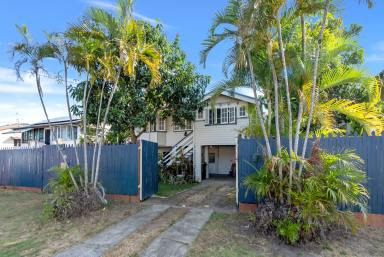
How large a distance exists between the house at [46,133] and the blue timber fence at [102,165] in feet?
49.0

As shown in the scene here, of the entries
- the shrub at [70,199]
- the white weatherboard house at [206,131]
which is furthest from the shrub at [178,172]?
the shrub at [70,199]

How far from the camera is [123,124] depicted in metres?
13.6

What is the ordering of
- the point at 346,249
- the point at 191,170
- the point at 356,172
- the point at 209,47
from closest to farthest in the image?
the point at 346,249, the point at 356,172, the point at 209,47, the point at 191,170

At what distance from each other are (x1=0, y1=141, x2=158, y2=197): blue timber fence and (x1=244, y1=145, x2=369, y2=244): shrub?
5.07 meters

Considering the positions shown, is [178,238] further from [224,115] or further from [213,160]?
[213,160]

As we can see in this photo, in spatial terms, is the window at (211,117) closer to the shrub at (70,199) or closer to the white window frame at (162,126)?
the white window frame at (162,126)

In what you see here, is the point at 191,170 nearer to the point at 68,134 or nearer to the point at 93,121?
the point at 93,121

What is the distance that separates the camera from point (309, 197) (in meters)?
5.73

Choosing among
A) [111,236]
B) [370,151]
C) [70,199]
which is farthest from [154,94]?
[370,151]

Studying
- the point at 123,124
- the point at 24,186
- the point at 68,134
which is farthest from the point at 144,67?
the point at 68,134

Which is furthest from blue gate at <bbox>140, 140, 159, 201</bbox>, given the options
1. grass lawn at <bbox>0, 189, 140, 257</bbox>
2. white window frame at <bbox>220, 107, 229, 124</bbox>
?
white window frame at <bbox>220, 107, 229, 124</bbox>

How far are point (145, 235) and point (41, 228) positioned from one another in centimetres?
284

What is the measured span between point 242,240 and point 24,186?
39.0 feet

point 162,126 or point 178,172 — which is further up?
point 162,126
